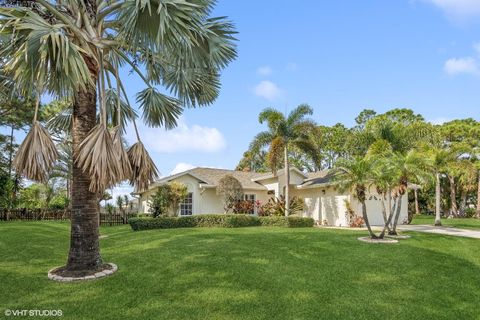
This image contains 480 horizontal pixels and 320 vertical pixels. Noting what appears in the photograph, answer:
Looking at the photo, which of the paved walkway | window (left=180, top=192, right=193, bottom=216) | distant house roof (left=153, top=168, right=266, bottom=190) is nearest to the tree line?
distant house roof (left=153, top=168, right=266, bottom=190)

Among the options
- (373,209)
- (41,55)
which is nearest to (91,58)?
(41,55)

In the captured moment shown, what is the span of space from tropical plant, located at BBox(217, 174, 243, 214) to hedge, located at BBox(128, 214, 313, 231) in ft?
11.9

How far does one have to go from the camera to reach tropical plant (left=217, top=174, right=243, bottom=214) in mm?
21891

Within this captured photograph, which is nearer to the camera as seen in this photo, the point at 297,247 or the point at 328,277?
the point at 328,277

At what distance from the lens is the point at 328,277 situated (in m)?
8.05

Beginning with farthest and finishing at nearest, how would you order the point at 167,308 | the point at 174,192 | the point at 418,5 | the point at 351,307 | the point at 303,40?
the point at 174,192 → the point at 303,40 → the point at 418,5 → the point at 351,307 → the point at 167,308

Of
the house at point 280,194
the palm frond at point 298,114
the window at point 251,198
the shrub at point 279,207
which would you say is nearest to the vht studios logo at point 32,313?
the house at point 280,194

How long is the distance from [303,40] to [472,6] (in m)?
5.77

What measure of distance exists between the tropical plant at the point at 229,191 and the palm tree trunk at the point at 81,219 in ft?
46.9

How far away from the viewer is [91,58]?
25.5ft

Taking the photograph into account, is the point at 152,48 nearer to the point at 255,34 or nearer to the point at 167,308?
the point at 167,308

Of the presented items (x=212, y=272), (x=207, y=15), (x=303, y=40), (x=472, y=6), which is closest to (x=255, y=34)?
(x=303, y=40)

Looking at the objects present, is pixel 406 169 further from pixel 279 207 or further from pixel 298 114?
pixel 279 207

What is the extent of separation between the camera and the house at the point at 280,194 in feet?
68.3
